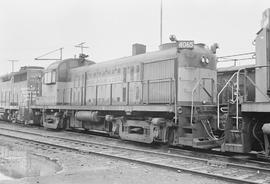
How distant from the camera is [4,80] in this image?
26.7 metres

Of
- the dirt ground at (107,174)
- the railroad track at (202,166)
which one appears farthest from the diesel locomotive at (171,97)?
the dirt ground at (107,174)

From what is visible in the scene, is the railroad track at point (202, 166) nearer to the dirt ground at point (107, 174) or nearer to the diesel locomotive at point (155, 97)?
the dirt ground at point (107, 174)

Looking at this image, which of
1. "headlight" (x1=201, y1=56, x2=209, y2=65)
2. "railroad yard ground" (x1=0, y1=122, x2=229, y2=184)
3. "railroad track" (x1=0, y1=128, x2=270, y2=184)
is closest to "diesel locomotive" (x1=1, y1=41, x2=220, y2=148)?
"headlight" (x1=201, y1=56, x2=209, y2=65)

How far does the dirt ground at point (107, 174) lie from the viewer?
Answer: 6.34 metres

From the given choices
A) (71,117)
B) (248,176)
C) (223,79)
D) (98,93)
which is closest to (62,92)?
(71,117)

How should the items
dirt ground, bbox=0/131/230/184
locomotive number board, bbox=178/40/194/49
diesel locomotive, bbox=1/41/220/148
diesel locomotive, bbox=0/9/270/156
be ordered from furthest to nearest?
locomotive number board, bbox=178/40/194/49 → diesel locomotive, bbox=1/41/220/148 → diesel locomotive, bbox=0/9/270/156 → dirt ground, bbox=0/131/230/184

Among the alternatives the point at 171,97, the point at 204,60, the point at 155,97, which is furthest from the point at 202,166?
the point at 204,60

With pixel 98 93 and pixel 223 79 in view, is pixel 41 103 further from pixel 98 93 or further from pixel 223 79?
pixel 223 79

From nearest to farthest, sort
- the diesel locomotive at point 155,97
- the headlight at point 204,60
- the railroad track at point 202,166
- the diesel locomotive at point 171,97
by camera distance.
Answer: the railroad track at point 202,166
the diesel locomotive at point 171,97
the diesel locomotive at point 155,97
the headlight at point 204,60

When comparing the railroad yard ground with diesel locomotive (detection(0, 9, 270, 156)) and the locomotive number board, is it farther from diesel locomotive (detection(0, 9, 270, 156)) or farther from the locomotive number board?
the locomotive number board

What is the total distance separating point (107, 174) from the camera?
275 inches

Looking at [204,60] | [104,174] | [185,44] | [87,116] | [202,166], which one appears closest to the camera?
[104,174]

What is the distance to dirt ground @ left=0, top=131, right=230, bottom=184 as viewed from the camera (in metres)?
6.34

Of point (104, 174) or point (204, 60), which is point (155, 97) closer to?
point (204, 60)
